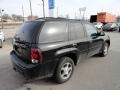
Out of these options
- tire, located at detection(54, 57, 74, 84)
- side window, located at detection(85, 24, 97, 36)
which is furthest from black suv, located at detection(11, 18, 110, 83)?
side window, located at detection(85, 24, 97, 36)

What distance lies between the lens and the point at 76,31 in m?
4.44

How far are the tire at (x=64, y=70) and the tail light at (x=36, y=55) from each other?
0.68m

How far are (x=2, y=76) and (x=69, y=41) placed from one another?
2.42 m

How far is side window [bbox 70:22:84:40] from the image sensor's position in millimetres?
4260

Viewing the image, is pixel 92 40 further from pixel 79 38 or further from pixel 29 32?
pixel 29 32

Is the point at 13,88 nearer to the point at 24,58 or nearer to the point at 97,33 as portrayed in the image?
the point at 24,58

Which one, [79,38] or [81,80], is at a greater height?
[79,38]

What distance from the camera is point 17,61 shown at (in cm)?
395

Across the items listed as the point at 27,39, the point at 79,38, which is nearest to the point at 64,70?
the point at 79,38

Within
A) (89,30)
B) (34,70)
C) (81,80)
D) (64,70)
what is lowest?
(81,80)

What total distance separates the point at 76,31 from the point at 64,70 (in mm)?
1261

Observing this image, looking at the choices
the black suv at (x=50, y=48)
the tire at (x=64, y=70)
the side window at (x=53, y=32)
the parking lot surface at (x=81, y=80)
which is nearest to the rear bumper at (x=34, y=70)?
the black suv at (x=50, y=48)

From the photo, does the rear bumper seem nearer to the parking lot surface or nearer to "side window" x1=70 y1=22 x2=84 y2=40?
the parking lot surface

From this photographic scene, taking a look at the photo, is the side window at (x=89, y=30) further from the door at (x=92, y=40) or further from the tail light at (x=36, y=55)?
the tail light at (x=36, y=55)
